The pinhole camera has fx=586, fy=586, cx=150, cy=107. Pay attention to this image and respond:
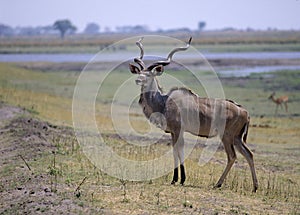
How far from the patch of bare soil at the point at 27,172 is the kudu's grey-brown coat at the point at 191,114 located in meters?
2.80

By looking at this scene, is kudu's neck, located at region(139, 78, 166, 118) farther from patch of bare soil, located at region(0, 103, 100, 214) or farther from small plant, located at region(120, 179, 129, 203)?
patch of bare soil, located at region(0, 103, 100, 214)

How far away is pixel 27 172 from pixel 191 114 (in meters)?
3.84

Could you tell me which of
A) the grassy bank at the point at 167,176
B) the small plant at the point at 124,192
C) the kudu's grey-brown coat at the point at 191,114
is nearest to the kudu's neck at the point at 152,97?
the kudu's grey-brown coat at the point at 191,114

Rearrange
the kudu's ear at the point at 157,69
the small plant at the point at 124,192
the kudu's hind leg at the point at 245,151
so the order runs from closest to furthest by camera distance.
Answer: the small plant at the point at 124,192, the kudu's hind leg at the point at 245,151, the kudu's ear at the point at 157,69

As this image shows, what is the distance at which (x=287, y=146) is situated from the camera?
73.2 ft

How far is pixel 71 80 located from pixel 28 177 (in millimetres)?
35897

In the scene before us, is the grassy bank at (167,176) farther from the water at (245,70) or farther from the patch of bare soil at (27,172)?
the water at (245,70)

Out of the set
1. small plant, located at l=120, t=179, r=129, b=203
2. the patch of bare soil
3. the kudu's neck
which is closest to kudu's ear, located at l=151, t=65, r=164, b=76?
the kudu's neck

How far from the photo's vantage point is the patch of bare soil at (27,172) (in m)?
10.2

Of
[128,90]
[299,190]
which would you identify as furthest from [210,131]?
[128,90]

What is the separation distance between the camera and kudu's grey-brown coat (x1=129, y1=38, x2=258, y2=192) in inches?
512

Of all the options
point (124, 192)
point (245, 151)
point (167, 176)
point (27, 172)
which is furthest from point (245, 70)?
point (124, 192)

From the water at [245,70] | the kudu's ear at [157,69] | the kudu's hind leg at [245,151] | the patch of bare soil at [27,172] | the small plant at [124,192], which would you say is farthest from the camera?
the water at [245,70]

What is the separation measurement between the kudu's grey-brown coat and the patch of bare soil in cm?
280
